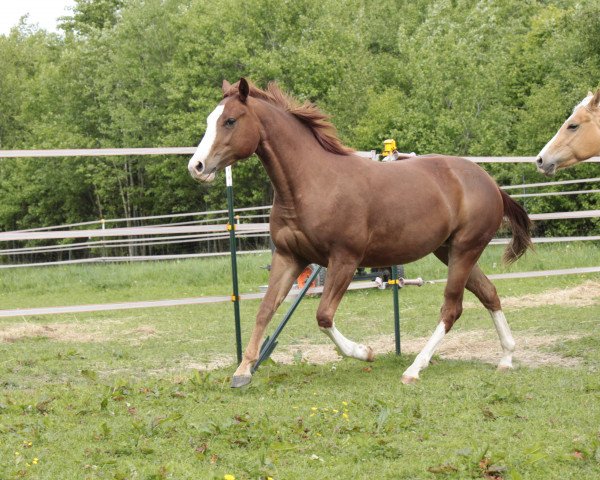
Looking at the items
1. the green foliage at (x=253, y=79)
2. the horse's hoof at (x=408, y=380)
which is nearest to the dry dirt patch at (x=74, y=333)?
the horse's hoof at (x=408, y=380)

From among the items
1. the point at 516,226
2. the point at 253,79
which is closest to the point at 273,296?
the point at 516,226

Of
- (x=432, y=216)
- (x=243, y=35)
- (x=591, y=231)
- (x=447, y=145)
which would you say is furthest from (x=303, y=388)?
(x=243, y=35)

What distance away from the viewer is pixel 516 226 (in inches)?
281

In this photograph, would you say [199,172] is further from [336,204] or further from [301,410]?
[301,410]

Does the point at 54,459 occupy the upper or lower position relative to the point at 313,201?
lower

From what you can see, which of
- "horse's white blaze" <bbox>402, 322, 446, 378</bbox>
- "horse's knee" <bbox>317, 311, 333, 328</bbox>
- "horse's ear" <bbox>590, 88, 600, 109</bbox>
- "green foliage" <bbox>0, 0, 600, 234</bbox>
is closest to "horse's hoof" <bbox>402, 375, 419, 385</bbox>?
"horse's white blaze" <bbox>402, 322, 446, 378</bbox>

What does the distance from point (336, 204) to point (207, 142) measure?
100 cm

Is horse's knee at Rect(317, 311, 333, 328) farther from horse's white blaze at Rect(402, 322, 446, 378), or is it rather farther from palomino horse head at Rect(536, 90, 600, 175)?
palomino horse head at Rect(536, 90, 600, 175)

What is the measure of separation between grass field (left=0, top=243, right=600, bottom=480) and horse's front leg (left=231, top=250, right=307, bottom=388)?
0.65 feet

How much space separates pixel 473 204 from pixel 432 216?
0.43 meters

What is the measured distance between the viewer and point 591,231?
25.1 metres

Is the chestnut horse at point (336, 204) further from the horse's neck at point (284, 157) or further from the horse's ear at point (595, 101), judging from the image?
the horse's ear at point (595, 101)

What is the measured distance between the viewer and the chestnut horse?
5.79m

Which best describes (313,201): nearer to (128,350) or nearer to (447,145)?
(128,350)
